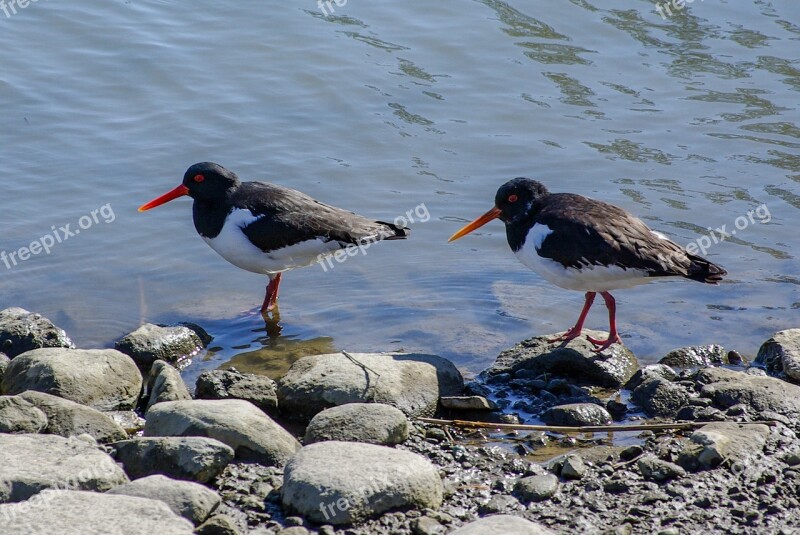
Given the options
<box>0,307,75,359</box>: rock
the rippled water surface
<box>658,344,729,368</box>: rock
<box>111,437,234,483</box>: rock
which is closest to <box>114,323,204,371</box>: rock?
the rippled water surface

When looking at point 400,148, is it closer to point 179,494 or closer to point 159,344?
point 159,344

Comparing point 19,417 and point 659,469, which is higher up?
point 659,469

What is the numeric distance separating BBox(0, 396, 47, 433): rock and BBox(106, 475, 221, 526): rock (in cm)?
88

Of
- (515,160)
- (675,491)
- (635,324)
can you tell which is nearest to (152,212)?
(515,160)

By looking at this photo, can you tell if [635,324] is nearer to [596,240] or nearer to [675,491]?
[596,240]

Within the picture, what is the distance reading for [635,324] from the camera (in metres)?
7.57

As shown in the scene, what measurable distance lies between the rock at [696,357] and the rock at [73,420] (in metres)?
3.40

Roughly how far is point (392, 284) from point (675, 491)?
3706 millimetres

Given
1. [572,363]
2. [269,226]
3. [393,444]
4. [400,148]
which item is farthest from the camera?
[400,148]

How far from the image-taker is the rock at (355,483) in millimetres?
4488

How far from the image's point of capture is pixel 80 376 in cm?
579

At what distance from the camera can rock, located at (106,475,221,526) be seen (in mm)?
4344

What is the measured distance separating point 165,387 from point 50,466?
4.16ft

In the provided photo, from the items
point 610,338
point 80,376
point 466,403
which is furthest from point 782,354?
point 80,376
